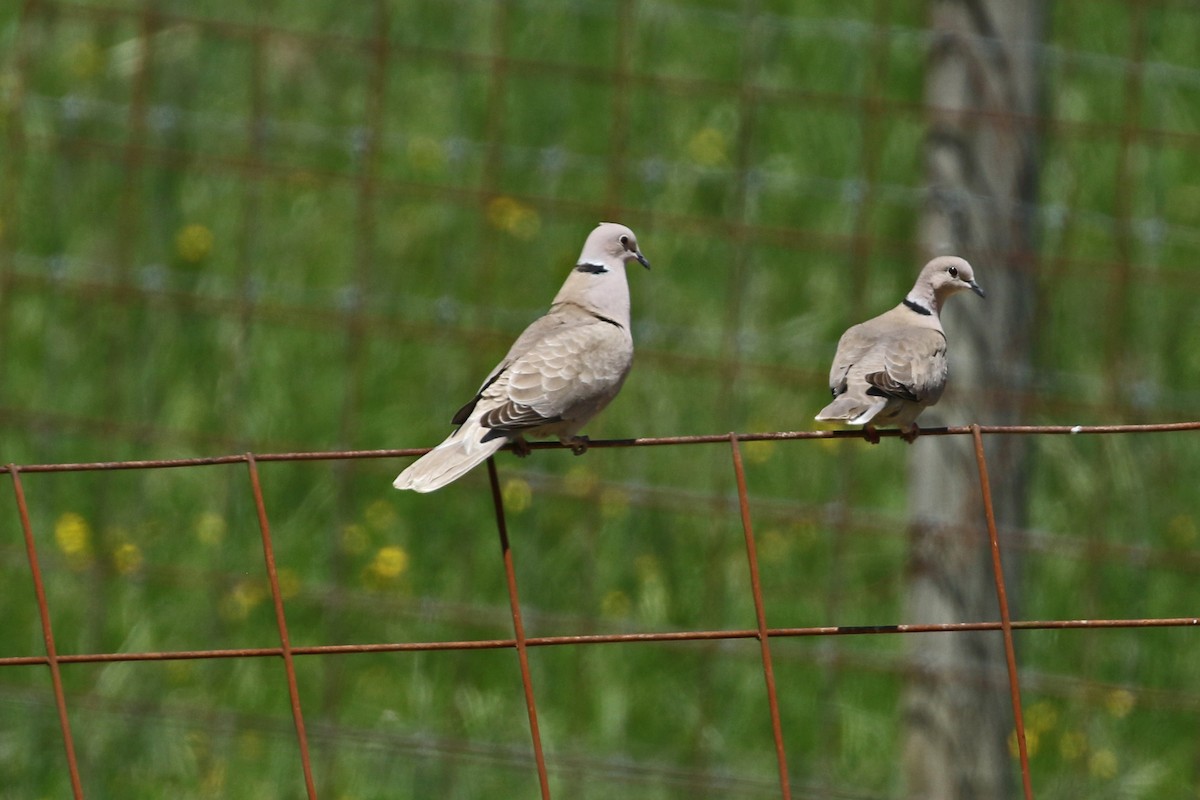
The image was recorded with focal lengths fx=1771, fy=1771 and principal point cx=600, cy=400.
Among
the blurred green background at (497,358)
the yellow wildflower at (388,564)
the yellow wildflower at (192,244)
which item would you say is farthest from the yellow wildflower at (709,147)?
the yellow wildflower at (388,564)

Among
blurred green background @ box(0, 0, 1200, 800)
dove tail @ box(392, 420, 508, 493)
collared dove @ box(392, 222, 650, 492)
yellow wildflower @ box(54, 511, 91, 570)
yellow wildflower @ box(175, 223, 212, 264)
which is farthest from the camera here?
yellow wildflower @ box(175, 223, 212, 264)

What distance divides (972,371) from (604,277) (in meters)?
1.24

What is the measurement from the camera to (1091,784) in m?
5.84

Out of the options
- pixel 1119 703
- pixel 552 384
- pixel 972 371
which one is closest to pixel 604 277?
pixel 552 384

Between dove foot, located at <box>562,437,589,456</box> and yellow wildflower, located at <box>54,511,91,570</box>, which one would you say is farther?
yellow wildflower, located at <box>54,511,91,570</box>

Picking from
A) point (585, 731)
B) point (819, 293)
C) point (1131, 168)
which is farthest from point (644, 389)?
point (1131, 168)

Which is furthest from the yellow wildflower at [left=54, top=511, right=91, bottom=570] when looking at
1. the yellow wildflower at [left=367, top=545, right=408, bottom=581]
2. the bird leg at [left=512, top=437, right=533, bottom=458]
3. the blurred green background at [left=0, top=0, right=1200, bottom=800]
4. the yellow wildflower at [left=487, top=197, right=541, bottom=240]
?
the bird leg at [left=512, top=437, right=533, bottom=458]

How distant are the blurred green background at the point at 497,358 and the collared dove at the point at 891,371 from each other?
3.53 feet

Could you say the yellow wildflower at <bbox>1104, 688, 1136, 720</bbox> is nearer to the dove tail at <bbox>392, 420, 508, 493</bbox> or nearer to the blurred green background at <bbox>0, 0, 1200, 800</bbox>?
the blurred green background at <bbox>0, 0, 1200, 800</bbox>

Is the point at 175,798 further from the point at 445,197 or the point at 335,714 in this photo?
the point at 445,197

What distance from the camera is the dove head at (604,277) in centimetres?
450

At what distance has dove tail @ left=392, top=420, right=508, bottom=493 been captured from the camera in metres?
3.60

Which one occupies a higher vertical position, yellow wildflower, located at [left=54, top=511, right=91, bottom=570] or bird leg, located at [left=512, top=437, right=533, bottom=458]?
bird leg, located at [left=512, top=437, right=533, bottom=458]

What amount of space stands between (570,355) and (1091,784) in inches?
110
